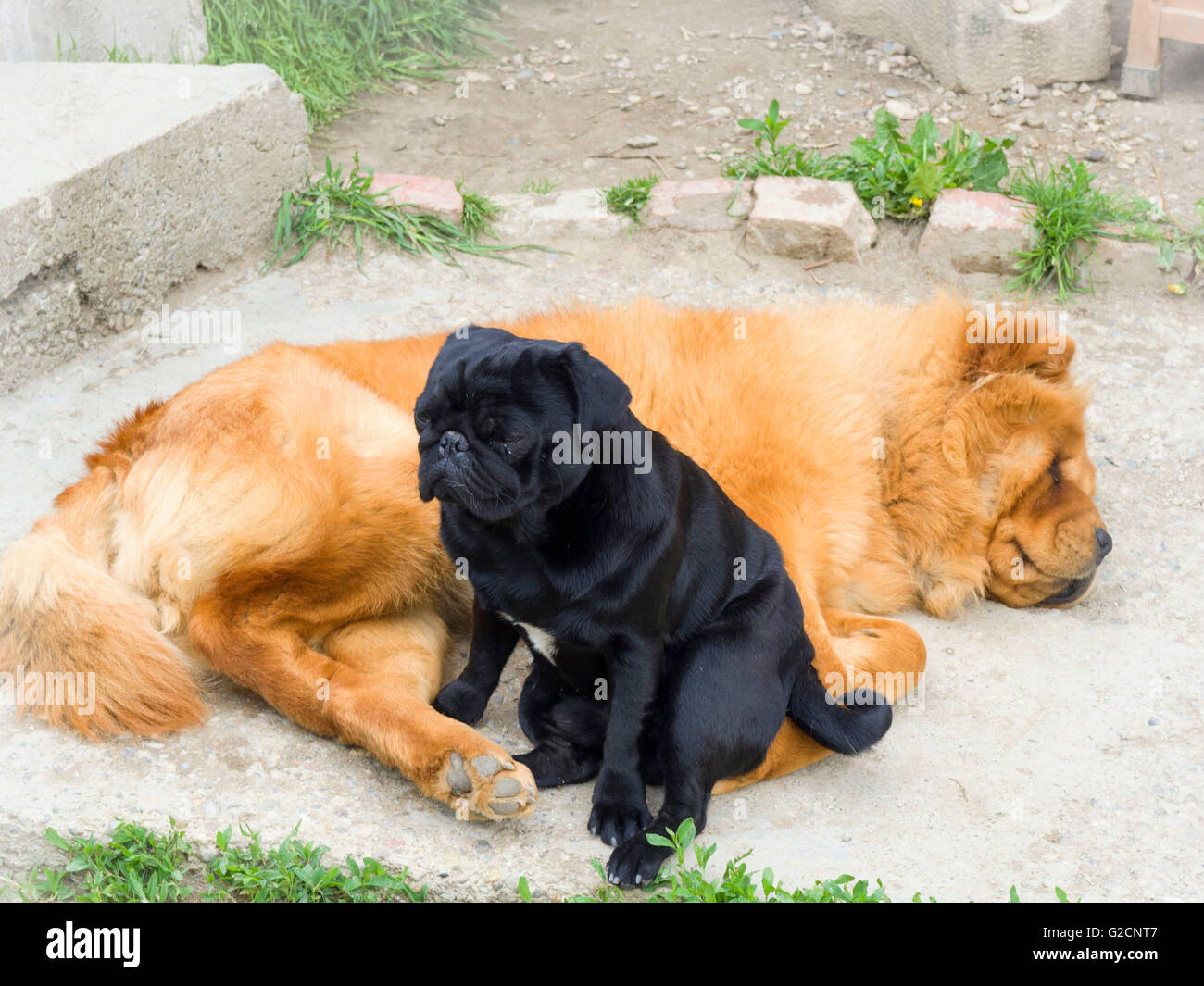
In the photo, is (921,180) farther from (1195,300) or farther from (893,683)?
(893,683)

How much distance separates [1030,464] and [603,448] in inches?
74.1

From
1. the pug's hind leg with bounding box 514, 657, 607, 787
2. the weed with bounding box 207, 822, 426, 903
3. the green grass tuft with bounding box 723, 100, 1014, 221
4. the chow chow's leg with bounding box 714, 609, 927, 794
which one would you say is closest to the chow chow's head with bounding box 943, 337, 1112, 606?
the chow chow's leg with bounding box 714, 609, 927, 794

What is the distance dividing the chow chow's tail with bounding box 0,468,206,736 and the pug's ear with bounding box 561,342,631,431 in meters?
1.42

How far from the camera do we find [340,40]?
750cm

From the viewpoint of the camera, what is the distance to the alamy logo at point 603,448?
2.76 m

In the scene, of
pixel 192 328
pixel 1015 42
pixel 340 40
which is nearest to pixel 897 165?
pixel 1015 42

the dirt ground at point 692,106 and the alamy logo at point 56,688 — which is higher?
the dirt ground at point 692,106

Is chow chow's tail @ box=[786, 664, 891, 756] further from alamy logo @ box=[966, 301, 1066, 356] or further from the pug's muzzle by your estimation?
alamy logo @ box=[966, 301, 1066, 356]

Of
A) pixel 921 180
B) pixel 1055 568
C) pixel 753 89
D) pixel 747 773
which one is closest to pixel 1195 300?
pixel 921 180

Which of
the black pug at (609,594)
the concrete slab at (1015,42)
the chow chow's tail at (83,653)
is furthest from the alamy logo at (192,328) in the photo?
the concrete slab at (1015,42)

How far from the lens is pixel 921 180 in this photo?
600 centimetres

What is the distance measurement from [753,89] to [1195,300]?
3.04 metres

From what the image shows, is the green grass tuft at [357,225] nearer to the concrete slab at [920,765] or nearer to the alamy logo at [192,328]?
the alamy logo at [192,328]

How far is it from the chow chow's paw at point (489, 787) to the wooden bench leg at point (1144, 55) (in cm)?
604
